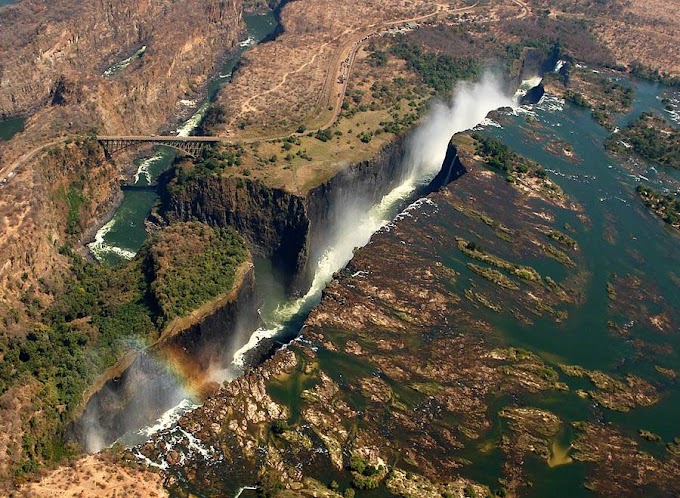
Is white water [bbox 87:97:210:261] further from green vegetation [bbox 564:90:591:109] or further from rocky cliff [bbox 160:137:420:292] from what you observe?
green vegetation [bbox 564:90:591:109]

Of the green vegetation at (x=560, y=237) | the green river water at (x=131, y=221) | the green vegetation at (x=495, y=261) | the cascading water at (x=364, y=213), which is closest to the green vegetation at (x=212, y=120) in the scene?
the green river water at (x=131, y=221)

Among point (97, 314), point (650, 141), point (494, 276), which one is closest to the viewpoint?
point (97, 314)

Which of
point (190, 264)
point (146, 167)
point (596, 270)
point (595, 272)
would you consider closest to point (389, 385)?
point (190, 264)

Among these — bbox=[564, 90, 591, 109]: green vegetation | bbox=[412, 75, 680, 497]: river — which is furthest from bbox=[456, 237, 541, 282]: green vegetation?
bbox=[564, 90, 591, 109]: green vegetation

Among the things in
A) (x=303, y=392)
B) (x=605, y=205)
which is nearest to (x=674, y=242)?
(x=605, y=205)

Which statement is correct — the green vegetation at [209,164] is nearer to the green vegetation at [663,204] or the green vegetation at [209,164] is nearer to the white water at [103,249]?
the white water at [103,249]

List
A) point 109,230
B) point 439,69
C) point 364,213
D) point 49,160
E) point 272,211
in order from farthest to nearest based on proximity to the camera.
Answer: point 439,69
point 364,213
point 109,230
point 49,160
point 272,211

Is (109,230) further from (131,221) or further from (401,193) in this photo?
(401,193)
